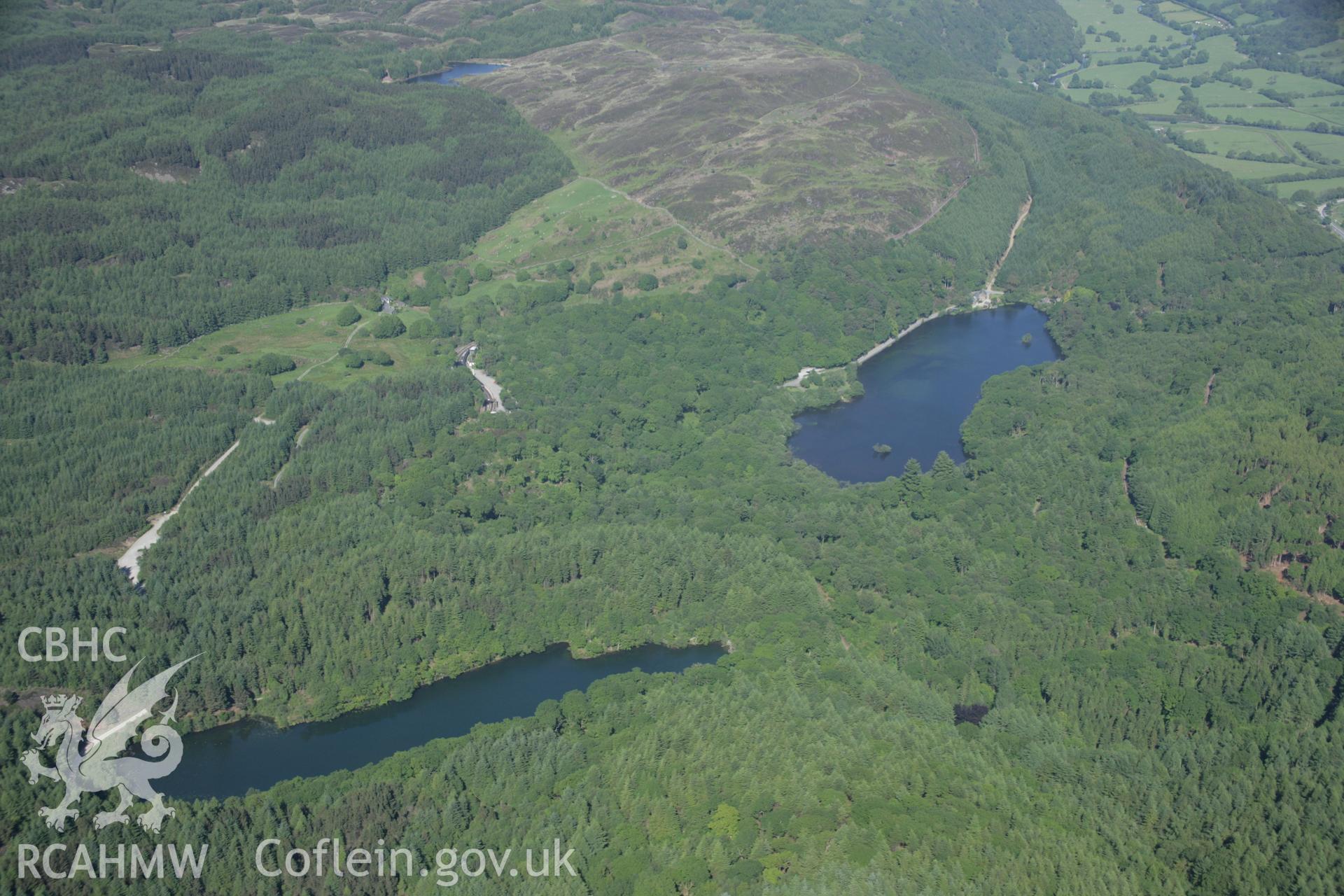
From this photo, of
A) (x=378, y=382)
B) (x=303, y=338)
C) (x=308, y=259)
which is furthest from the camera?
(x=308, y=259)

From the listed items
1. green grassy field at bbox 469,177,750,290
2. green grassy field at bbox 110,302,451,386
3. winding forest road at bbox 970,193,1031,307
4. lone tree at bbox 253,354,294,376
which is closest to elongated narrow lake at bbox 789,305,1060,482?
winding forest road at bbox 970,193,1031,307

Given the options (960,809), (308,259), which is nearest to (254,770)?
(960,809)

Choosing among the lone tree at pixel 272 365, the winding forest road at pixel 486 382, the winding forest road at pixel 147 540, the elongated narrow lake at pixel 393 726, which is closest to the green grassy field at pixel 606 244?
the winding forest road at pixel 486 382

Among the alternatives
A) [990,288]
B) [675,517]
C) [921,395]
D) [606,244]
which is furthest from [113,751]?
[990,288]

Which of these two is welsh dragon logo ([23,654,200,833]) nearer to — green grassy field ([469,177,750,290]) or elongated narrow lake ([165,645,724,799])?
elongated narrow lake ([165,645,724,799])

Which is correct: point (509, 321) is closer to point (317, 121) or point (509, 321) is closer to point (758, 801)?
point (317, 121)

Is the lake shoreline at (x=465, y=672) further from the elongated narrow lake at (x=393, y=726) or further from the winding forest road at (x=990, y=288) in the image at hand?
the winding forest road at (x=990, y=288)
